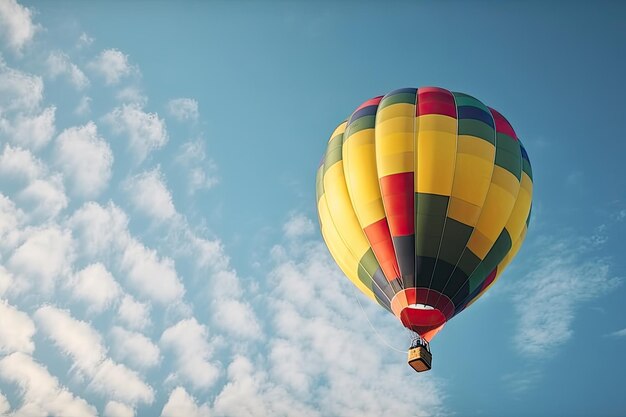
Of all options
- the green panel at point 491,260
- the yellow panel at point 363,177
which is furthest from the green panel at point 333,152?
the green panel at point 491,260

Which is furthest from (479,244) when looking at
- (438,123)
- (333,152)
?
(333,152)

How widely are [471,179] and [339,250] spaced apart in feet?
13.1

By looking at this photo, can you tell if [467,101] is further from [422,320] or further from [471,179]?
[422,320]

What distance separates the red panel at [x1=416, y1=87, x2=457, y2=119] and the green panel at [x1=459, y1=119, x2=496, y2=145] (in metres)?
0.39

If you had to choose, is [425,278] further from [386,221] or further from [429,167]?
[429,167]

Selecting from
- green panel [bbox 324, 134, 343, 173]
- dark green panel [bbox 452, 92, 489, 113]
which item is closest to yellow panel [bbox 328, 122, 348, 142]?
green panel [bbox 324, 134, 343, 173]

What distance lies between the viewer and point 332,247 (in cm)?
1681

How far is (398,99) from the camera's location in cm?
1662

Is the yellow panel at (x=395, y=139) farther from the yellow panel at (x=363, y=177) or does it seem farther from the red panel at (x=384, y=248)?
the red panel at (x=384, y=248)

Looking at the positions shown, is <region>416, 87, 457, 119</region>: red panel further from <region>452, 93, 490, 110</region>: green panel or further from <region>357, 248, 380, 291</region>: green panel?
<region>357, 248, 380, 291</region>: green panel

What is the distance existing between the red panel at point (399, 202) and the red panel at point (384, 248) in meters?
0.21

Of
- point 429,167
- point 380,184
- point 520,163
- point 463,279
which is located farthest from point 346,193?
point 520,163

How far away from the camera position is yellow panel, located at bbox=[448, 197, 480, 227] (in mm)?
14695

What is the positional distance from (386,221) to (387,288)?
168 centimetres
